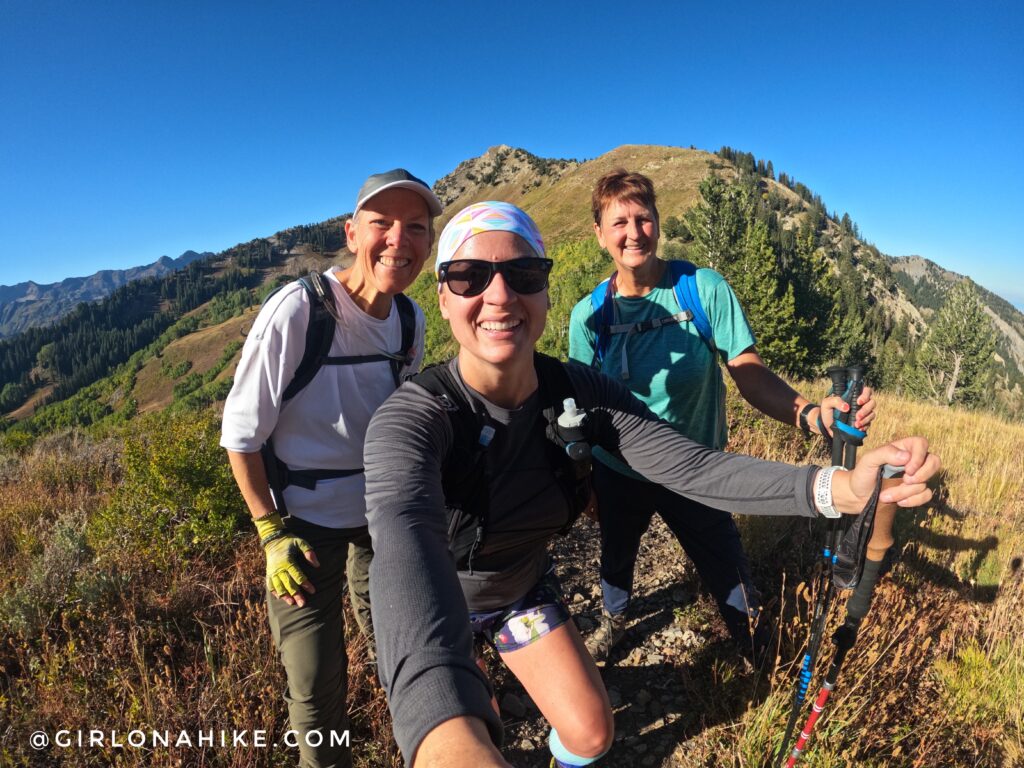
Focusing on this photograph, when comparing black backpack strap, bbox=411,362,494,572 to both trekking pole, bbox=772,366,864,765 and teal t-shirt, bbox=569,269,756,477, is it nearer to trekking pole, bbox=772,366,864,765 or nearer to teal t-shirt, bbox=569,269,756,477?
teal t-shirt, bbox=569,269,756,477

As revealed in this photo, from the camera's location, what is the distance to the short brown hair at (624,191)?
98.9 inches

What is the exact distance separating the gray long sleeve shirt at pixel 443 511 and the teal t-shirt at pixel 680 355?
59 centimetres

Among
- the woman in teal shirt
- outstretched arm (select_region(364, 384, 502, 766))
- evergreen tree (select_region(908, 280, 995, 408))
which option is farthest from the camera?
evergreen tree (select_region(908, 280, 995, 408))

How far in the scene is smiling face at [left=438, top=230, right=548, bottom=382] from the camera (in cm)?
158

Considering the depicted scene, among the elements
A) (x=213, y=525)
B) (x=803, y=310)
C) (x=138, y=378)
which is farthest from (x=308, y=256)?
(x=213, y=525)

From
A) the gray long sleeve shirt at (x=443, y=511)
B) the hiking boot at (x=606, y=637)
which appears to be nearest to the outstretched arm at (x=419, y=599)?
the gray long sleeve shirt at (x=443, y=511)

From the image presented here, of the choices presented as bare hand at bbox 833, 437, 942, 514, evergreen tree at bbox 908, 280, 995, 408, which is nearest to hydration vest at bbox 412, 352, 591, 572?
bare hand at bbox 833, 437, 942, 514

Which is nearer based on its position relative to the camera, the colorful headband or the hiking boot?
the colorful headband

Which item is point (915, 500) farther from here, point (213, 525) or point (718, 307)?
point (213, 525)

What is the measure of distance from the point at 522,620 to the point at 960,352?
175 ft

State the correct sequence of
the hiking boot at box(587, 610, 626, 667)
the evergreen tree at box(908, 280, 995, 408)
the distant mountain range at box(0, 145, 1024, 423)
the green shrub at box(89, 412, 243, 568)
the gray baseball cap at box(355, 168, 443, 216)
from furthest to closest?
1. the distant mountain range at box(0, 145, 1024, 423)
2. the evergreen tree at box(908, 280, 995, 408)
3. the green shrub at box(89, 412, 243, 568)
4. the hiking boot at box(587, 610, 626, 667)
5. the gray baseball cap at box(355, 168, 443, 216)

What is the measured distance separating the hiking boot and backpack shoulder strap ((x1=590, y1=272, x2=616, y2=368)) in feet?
4.98

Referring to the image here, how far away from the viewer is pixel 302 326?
1.80 metres

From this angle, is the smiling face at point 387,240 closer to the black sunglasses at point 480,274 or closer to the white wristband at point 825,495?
the black sunglasses at point 480,274
